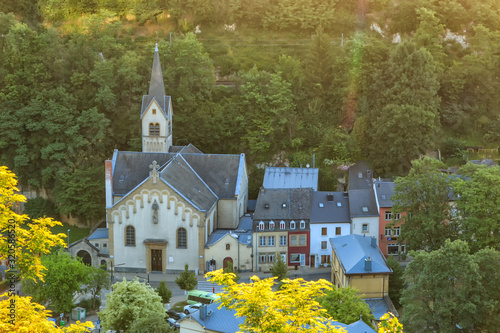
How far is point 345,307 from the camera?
48375 mm

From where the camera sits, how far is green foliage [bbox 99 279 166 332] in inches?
1967

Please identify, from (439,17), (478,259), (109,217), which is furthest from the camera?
(439,17)

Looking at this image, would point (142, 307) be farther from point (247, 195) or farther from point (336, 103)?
point (336, 103)

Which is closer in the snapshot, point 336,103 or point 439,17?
point 336,103

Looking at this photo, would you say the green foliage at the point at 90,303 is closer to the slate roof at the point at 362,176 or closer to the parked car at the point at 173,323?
the parked car at the point at 173,323

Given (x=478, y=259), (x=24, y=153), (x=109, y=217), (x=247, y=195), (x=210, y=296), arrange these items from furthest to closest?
(x=24, y=153)
(x=247, y=195)
(x=109, y=217)
(x=210, y=296)
(x=478, y=259)

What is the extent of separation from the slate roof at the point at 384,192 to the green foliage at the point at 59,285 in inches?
1084

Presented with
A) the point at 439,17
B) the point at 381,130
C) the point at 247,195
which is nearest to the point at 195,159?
the point at 247,195

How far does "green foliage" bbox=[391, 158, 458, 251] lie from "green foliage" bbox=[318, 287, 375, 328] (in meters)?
12.3

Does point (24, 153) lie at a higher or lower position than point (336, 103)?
lower

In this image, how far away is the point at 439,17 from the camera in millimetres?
94312

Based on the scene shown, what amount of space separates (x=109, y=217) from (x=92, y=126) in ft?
62.9

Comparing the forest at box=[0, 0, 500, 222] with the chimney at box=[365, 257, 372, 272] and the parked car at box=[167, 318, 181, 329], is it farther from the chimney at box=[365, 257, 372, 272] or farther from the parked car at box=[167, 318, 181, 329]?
the parked car at box=[167, 318, 181, 329]

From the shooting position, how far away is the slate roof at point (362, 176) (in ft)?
250
